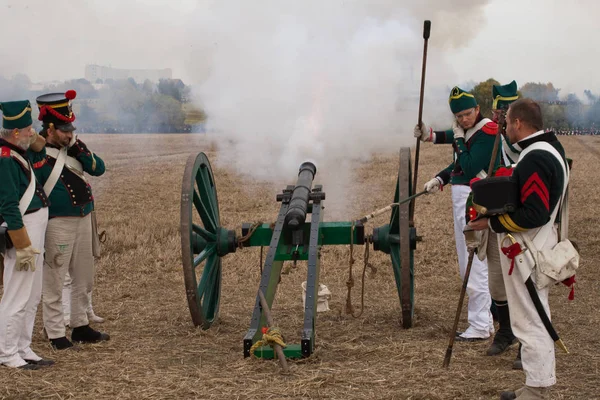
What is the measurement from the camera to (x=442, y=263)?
8.83 meters

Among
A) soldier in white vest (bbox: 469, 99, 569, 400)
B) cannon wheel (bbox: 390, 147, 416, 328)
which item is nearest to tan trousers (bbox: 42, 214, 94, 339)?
cannon wheel (bbox: 390, 147, 416, 328)

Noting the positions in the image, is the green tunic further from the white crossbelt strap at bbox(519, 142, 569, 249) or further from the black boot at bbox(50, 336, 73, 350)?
the white crossbelt strap at bbox(519, 142, 569, 249)

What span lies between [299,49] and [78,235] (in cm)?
364

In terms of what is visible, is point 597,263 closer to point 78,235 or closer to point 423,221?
point 423,221

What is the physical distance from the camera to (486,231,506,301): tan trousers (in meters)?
5.05

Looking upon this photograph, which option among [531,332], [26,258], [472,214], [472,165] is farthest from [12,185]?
[531,332]

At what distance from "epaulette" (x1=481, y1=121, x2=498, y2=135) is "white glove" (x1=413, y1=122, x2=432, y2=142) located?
2.17 ft

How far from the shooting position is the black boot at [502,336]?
17.3 ft

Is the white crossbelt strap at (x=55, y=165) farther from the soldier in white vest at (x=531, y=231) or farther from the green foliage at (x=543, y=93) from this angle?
the green foliage at (x=543, y=93)

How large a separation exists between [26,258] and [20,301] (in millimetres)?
333

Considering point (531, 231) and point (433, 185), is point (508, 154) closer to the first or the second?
point (433, 185)

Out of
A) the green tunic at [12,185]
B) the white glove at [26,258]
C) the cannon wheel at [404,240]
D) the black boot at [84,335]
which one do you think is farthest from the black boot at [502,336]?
the green tunic at [12,185]

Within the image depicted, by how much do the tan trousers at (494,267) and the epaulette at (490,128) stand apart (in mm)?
943

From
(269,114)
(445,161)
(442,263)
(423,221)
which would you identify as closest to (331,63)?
(269,114)
